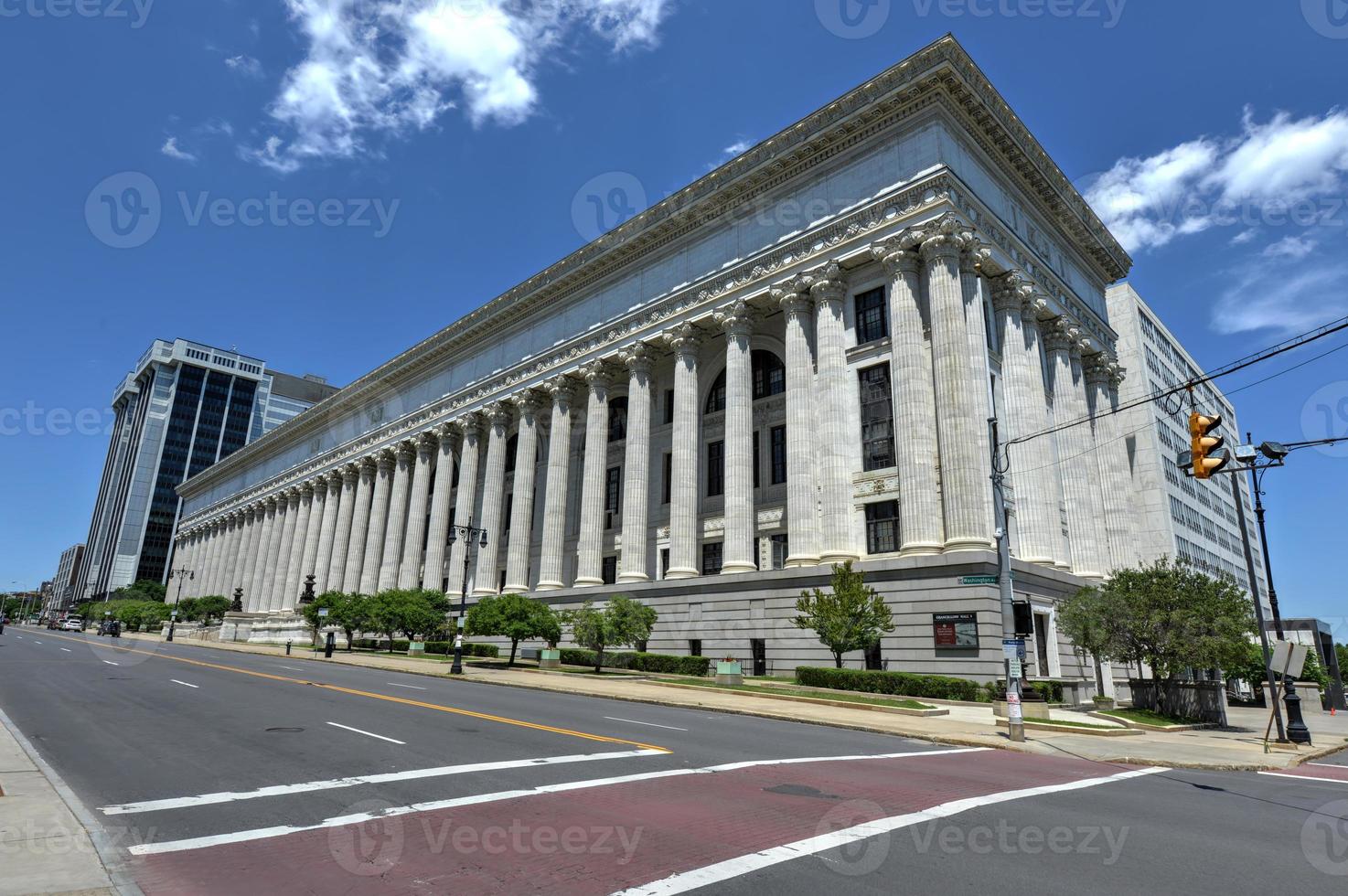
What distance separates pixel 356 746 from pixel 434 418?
53825 millimetres

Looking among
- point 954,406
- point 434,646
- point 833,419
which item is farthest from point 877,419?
point 434,646

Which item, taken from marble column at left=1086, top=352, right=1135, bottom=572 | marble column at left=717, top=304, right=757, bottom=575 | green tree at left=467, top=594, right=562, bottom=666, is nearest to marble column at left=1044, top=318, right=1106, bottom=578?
marble column at left=1086, top=352, right=1135, bottom=572

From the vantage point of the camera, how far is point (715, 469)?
42.7 metres

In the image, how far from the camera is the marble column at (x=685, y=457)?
39.2m

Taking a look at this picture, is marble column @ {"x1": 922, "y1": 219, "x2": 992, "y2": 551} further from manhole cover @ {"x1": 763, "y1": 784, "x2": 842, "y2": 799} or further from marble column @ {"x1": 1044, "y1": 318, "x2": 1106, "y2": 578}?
manhole cover @ {"x1": 763, "y1": 784, "x2": 842, "y2": 799}

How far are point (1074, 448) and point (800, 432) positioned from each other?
1520 cm

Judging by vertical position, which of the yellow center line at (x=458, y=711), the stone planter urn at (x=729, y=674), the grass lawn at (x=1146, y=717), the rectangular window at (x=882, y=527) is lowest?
the grass lawn at (x=1146, y=717)

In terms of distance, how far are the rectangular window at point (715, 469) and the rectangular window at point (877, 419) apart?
9.44 metres

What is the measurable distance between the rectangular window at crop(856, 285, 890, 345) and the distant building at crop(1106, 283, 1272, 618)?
23.2 m

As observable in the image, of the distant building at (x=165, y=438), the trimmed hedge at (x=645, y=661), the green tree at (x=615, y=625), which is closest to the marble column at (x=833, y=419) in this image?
the trimmed hedge at (x=645, y=661)

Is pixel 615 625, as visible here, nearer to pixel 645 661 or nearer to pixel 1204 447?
pixel 645 661

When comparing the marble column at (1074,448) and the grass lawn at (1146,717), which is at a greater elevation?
the marble column at (1074,448)

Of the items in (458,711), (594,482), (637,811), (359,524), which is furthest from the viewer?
(359,524)

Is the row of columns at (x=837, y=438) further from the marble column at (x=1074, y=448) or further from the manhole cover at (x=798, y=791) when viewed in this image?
the manhole cover at (x=798, y=791)
